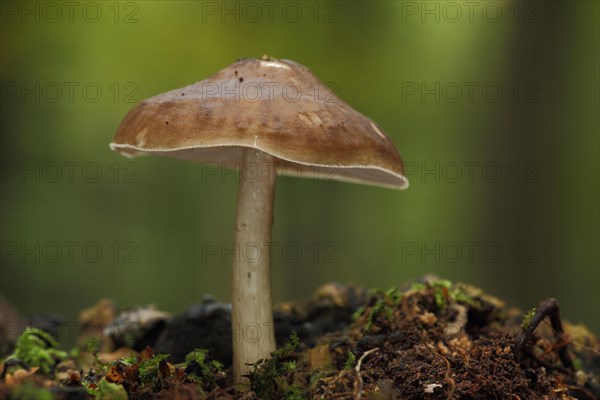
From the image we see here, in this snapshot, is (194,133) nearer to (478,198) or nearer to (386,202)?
(478,198)

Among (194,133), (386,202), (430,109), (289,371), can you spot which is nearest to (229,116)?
(194,133)

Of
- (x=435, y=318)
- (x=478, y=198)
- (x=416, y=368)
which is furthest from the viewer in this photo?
(x=478, y=198)

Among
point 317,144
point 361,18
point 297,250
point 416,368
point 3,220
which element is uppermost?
point 361,18

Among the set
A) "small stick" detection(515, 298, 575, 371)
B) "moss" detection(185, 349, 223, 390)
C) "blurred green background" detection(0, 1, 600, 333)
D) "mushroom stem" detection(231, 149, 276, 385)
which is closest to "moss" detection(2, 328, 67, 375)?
"moss" detection(185, 349, 223, 390)

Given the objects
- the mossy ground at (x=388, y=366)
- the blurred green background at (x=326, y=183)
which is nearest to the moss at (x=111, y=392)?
the mossy ground at (x=388, y=366)

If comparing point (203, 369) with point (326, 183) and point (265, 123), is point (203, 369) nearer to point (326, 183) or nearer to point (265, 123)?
point (265, 123)

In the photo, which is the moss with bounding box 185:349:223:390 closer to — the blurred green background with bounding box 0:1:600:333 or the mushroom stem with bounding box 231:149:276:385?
the mushroom stem with bounding box 231:149:276:385

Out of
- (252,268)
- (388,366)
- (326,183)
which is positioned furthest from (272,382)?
(326,183)
